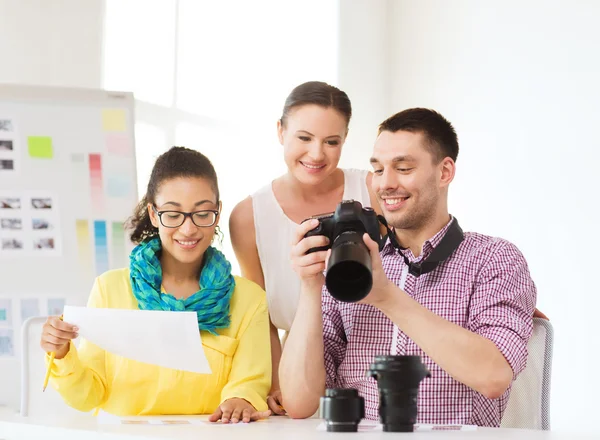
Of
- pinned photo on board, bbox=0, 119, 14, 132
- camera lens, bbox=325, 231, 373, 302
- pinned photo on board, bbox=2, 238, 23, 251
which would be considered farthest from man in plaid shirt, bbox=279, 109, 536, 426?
pinned photo on board, bbox=0, 119, 14, 132

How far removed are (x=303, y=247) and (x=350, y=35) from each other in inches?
147

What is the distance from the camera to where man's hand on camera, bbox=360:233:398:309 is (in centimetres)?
137

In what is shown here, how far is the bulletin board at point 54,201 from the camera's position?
2.59 meters

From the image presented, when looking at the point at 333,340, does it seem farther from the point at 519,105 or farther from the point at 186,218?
the point at 519,105

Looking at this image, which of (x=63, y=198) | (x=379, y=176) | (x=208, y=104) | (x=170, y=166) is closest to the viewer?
(x=379, y=176)

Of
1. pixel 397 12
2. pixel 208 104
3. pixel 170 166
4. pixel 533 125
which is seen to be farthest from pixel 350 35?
pixel 170 166

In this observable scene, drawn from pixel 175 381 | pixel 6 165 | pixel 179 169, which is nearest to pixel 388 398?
pixel 175 381

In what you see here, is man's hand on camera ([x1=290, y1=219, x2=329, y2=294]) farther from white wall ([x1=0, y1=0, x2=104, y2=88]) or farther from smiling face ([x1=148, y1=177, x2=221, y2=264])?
white wall ([x1=0, y1=0, x2=104, y2=88])

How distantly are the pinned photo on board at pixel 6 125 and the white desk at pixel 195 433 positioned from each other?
141cm

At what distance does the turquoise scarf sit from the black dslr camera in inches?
21.3

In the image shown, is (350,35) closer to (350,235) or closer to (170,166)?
(170,166)

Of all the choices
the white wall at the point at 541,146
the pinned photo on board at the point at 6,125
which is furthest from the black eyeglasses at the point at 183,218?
the white wall at the point at 541,146

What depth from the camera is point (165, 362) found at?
1.56 m

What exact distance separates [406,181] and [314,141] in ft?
1.56
